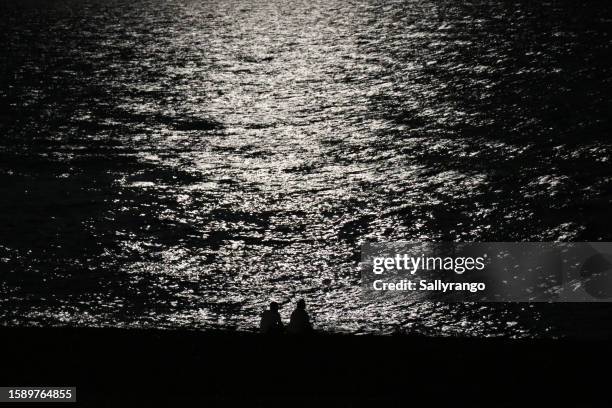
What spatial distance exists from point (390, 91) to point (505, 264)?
38.8 meters

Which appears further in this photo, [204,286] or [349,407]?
[204,286]

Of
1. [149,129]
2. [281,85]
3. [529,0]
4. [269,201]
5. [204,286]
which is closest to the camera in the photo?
[204,286]

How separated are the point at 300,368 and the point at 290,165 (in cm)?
4111

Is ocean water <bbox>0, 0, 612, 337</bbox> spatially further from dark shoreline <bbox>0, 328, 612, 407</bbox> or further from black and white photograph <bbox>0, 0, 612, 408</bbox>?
dark shoreline <bbox>0, 328, 612, 407</bbox>

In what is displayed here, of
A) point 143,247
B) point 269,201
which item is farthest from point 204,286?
point 269,201

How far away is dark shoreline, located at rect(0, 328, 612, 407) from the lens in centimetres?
2166

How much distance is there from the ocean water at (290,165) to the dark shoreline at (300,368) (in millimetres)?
16589

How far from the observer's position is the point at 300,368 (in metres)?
22.8

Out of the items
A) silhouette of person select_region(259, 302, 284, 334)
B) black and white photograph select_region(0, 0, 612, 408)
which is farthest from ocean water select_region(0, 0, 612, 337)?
silhouette of person select_region(259, 302, 284, 334)

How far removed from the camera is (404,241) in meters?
49.4

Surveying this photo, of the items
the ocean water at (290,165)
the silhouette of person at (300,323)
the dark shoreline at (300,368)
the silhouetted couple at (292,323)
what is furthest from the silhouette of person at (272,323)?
the ocean water at (290,165)

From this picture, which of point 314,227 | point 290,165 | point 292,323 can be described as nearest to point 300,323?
point 292,323

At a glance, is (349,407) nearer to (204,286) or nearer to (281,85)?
(204,286)

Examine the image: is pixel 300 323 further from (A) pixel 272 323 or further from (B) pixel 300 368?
(B) pixel 300 368
